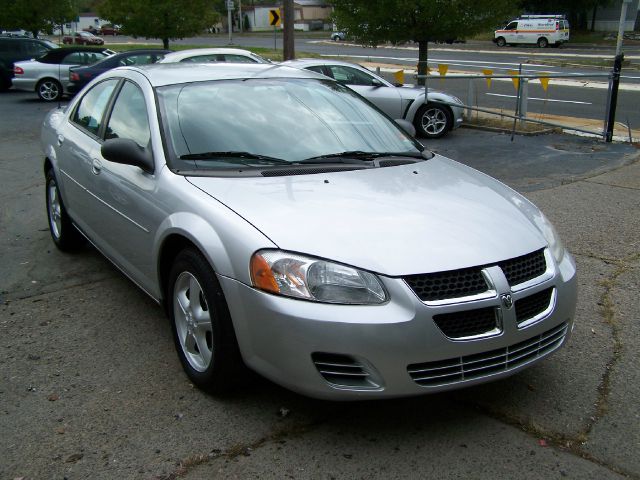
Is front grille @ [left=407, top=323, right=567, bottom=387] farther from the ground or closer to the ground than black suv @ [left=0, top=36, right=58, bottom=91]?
closer to the ground

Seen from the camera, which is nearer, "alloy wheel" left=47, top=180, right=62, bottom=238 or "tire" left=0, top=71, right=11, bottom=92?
"alloy wheel" left=47, top=180, right=62, bottom=238

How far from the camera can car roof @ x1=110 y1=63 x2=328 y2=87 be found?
181 inches

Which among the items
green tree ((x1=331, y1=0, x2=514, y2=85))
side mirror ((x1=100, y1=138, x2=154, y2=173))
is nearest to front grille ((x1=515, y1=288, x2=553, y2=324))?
side mirror ((x1=100, y1=138, x2=154, y2=173))

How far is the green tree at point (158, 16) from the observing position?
79.7ft

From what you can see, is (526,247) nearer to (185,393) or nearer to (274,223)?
(274,223)

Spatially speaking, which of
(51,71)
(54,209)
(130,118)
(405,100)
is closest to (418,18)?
(405,100)

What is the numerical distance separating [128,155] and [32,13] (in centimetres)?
3090

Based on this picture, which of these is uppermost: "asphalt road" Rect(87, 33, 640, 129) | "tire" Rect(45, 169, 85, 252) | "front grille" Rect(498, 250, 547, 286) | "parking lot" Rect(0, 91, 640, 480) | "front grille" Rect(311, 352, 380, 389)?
"front grille" Rect(498, 250, 547, 286)

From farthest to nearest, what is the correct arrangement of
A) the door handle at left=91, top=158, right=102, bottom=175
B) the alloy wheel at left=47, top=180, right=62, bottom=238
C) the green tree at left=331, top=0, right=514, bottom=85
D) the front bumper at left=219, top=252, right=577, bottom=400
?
the green tree at left=331, top=0, right=514, bottom=85
the alloy wheel at left=47, top=180, right=62, bottom=238
the door handle at left=91, top=158, right=102, bottom=175
the front bumper at left=219, top=252, right=577, bottom=400

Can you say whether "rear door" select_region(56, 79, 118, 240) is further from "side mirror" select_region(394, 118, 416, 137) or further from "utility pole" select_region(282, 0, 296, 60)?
"utility pole" select_region(282, 0, 296, 60)

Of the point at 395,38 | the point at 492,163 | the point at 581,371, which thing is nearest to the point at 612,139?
the point at 492,163

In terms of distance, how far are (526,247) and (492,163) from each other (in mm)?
7361

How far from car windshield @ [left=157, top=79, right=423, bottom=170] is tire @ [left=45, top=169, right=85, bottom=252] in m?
1.95

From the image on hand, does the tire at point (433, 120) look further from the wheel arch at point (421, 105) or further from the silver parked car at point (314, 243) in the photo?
the silver parked car at point (314, 243)
